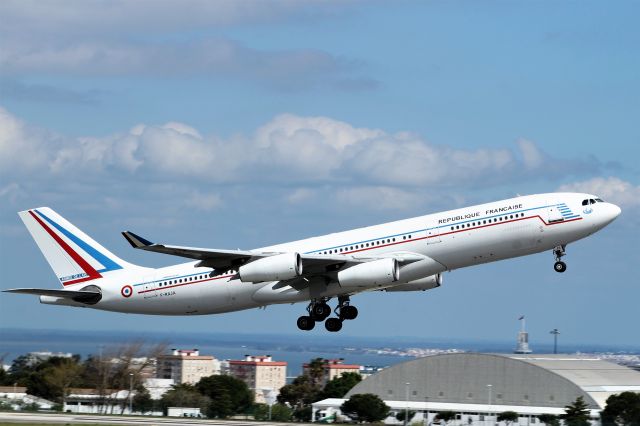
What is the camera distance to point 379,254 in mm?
50938

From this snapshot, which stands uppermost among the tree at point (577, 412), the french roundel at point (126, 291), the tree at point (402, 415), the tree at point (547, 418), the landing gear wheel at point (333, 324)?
the french roundel at point (126, 291)

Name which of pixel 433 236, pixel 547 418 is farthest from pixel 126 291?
pixel 547 418

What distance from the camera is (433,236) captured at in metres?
49.7

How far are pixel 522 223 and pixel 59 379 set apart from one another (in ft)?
233

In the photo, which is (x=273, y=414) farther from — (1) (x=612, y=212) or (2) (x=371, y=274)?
(1) (x=612, y=212)

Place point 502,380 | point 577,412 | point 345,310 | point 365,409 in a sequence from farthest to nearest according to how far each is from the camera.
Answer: point 502,380 < point 365,409 < point 577,412 < point 345,310

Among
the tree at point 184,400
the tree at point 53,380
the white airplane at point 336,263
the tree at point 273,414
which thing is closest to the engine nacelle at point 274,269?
the white airplane at point 336,263

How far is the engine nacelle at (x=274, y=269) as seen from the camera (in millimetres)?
49906

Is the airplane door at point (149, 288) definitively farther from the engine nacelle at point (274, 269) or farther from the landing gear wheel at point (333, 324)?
the landing gear wheel at point (333, 324)

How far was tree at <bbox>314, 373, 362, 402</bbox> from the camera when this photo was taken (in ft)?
379

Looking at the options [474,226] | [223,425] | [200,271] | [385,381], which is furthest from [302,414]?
[474,226]

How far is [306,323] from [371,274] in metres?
6.65

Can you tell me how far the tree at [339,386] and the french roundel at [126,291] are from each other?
61.5 meters

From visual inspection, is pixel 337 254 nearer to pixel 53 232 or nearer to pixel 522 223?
pixel 522 223
